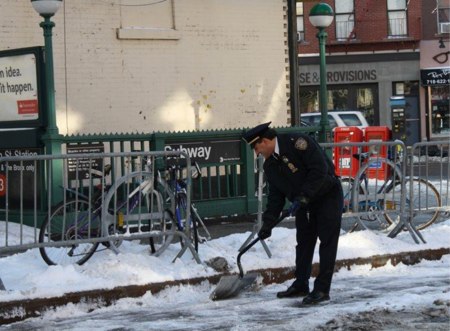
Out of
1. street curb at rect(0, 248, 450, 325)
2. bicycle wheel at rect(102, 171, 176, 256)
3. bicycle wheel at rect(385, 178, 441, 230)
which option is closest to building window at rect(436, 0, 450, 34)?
bicycle wheel at rect(385, 178, 441, 230)

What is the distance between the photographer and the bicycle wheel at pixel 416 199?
388 inches

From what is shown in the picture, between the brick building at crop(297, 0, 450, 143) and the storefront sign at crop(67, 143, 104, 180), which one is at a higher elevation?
the brick building at crop(297, 0, 450, 143)

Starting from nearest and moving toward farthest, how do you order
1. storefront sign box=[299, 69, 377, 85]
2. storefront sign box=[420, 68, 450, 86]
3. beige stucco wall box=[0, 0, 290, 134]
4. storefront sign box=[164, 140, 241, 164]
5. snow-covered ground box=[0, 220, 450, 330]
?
snow-covered ground box=[0, 220, 450, 330], storefront sign box=[164, 140, 241, 164], beige stucco wall box=[0, 0, 290, 134], storefront sign box=[420, 68, 450, 86], storefront sign box=[299, 69, 377, 85]

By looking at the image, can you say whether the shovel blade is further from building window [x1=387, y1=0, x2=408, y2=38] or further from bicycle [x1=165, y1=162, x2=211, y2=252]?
building window [x1=387, y1=0, x2=408, y2=38]

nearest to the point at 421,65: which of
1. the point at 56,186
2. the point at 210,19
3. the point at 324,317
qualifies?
the point at 210,19

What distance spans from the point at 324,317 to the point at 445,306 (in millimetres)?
1002

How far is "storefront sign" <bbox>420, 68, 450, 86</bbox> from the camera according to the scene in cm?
3569

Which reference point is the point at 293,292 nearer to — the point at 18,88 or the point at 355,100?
the point at 18,88

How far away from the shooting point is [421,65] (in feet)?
119

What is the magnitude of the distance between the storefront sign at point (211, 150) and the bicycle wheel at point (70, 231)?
3.21 m

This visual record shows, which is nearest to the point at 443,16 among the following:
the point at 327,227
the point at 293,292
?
the point at 293,292

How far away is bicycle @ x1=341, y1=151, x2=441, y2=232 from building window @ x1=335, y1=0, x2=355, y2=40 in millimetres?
27014

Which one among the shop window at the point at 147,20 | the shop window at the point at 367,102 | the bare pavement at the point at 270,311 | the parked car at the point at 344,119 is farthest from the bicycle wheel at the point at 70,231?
the shop window at the point at 367,102

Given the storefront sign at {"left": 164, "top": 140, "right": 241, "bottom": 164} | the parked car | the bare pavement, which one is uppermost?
the parked car
